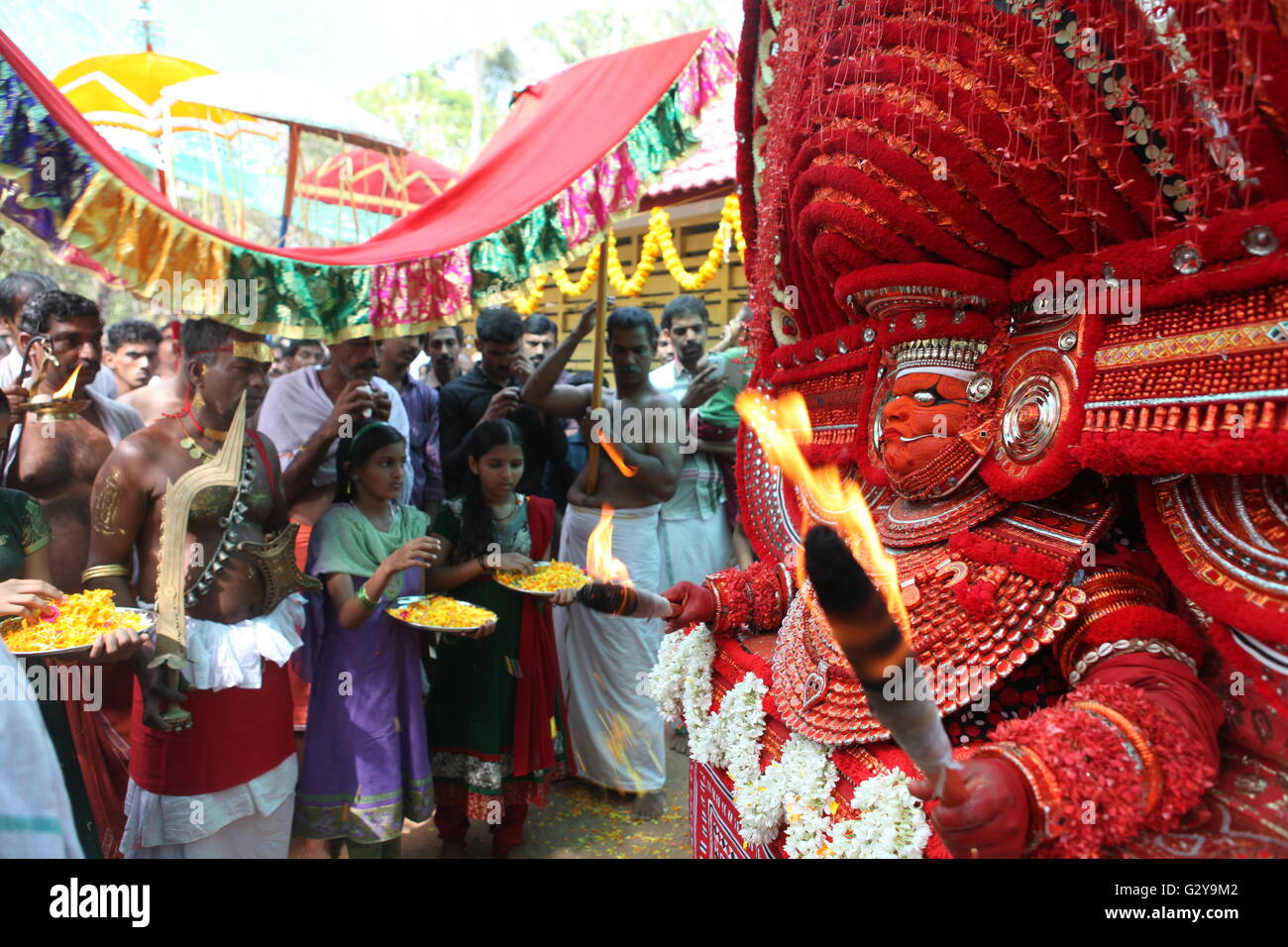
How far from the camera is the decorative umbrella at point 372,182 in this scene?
185 inches

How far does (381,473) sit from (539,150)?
139 centimetres

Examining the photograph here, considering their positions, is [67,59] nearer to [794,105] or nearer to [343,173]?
[343,173]

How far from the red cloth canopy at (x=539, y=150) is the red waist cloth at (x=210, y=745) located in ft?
4.73

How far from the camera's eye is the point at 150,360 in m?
5.63

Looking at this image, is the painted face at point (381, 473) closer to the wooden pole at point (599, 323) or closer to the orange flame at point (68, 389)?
the wooden pole at point (599, 323)

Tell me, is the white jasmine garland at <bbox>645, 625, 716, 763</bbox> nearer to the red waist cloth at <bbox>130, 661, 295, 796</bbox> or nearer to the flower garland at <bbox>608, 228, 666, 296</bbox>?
the red waist cloth at <bbox>130, 661, 295, 796</bbox>

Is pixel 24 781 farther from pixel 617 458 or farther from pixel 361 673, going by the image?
pixel 617 458

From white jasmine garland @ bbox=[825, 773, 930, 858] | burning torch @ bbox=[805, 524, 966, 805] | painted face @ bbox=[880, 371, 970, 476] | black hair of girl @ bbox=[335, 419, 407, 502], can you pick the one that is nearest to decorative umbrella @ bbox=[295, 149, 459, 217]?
black hair of girl @ bbox=[335, 419, 407, 502]

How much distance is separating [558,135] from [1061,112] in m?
2.34

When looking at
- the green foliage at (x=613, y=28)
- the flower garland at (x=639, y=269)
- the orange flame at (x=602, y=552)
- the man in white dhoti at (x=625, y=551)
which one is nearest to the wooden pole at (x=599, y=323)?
the man in white dhoti at (x=625, y=551)

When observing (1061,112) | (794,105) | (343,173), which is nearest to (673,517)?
(343,173)

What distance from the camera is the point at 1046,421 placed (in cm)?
158

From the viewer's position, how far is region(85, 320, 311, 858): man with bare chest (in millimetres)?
2807

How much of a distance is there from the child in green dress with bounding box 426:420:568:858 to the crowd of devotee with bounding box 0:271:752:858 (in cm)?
1
